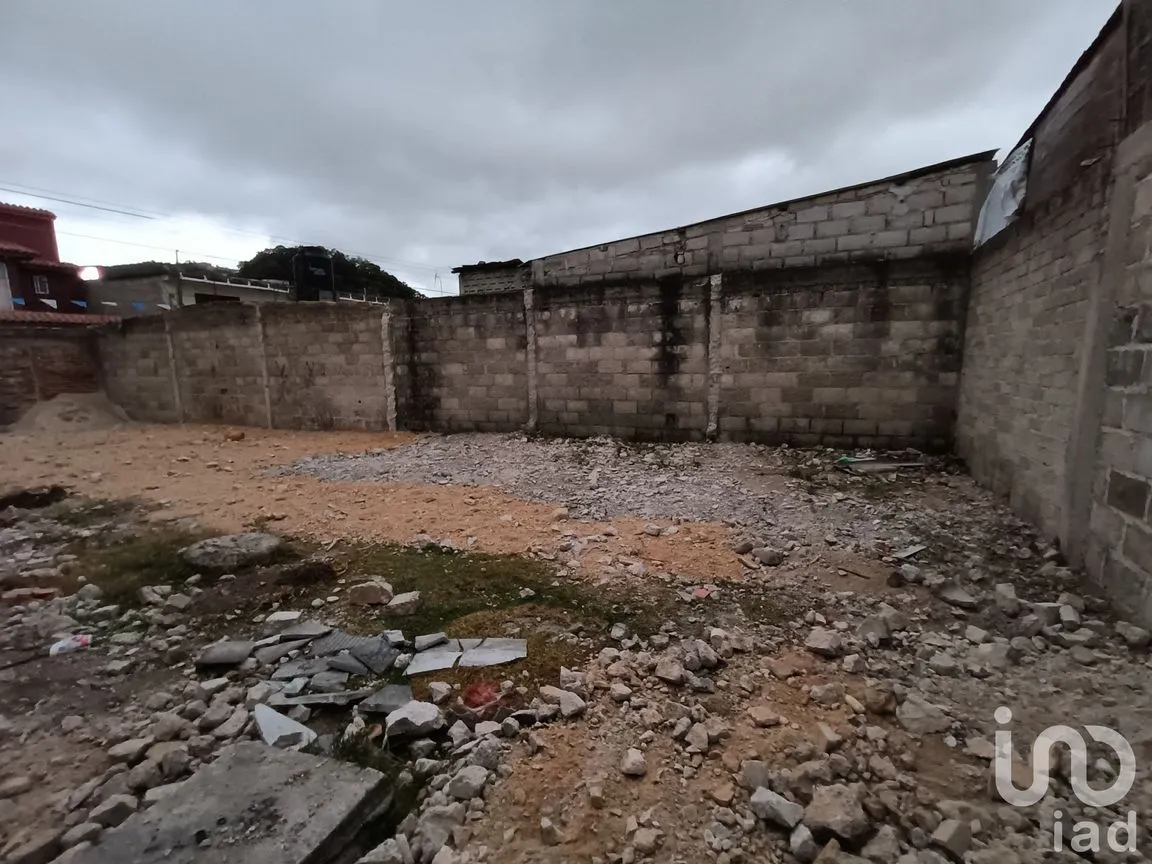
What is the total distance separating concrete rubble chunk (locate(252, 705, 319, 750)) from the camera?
72.9 inches

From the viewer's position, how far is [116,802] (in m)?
1.57

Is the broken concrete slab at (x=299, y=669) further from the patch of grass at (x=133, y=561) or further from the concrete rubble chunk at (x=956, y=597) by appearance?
the concrete rubble chunk at (x=956, y=597)

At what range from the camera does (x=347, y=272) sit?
92.7ft

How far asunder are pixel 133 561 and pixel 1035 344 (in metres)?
6.81

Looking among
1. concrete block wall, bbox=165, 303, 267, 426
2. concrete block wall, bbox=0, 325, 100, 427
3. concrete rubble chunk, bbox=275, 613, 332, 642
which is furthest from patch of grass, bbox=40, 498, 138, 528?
concrete block wall, bbox=0, 325, 100, 427

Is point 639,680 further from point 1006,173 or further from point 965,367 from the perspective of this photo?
point 1006,173

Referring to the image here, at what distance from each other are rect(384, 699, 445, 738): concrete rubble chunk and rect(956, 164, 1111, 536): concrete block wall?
3.72 m

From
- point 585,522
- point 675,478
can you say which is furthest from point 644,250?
point 585,522

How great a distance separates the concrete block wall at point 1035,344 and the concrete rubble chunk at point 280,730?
421cm

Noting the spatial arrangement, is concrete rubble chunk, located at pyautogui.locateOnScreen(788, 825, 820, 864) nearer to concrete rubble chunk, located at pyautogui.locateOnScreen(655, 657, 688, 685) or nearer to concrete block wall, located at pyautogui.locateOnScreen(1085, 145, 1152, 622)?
concrete rubble chunk, located at pyautogui.locateOnScreen(655, 657, 688, 685)

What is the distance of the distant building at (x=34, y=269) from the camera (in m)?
15.0

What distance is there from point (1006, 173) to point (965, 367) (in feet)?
6.37

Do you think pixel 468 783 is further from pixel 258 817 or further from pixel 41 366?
pixel 41 366

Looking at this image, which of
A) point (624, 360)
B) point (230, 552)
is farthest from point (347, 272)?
point (230, 552)
